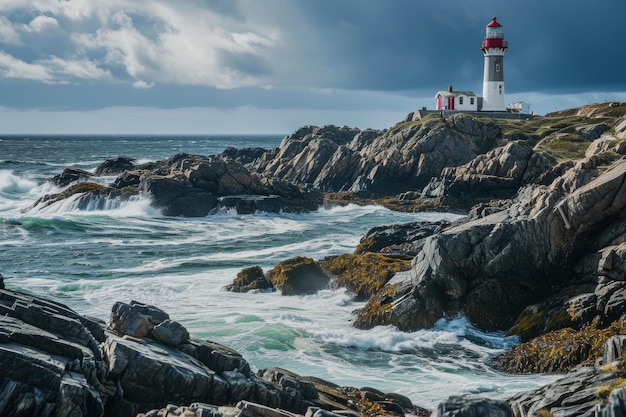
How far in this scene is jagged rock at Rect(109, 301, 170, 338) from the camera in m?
17.7

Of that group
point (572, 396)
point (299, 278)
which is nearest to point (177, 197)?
point (299, 278)

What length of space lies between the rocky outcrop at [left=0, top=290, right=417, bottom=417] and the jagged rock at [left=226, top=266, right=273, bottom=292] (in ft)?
54.9

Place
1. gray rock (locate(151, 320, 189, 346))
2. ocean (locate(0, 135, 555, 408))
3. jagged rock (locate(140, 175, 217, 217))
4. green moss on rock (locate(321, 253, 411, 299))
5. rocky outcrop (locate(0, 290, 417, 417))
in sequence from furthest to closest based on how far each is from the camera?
jagged rock (locate(140, 175, 217, 217)) < green moss on rock (locate(321, 253, 411, 299)) < ocean (locate(0, 135, 555, 408)) < gray rock (locate(151, 320, 189, 346)) < rocky outcrop (locate(0, 290, 417, 417))

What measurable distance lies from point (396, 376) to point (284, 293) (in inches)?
480

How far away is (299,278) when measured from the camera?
35.4 metres

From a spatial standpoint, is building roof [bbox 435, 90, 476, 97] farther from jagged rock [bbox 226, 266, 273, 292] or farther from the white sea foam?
jagged rock [bbox 226, 266, 273, 292]

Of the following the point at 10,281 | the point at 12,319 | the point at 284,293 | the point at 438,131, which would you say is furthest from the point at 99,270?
the point at 438,131

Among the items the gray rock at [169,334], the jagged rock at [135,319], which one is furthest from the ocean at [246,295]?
the jagged rock at [135,319]

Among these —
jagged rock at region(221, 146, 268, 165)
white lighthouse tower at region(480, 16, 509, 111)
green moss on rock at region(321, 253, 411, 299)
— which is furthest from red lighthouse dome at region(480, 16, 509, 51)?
green moss on rock at region(321, 253, 411, 299)

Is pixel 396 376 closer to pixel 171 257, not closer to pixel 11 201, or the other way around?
pixel 171 257

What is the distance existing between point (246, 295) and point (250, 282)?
128cm

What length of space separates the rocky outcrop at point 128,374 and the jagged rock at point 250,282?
16738 millimetres

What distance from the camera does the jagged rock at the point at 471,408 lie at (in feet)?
36.9

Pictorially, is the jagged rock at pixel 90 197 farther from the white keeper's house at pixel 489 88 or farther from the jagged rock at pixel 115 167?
the white keeper's house at pixel 489 88
